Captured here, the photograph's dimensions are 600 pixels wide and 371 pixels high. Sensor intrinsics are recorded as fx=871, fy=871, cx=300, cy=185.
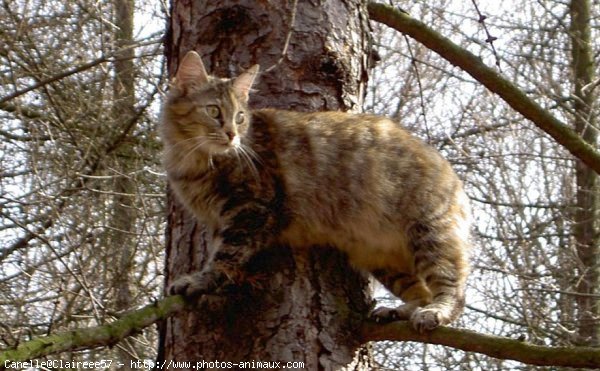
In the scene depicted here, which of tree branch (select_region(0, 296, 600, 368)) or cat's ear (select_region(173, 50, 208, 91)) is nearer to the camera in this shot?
tree branch (select_region(0, 296, 600, 368))

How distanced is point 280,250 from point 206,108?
2.61 ft

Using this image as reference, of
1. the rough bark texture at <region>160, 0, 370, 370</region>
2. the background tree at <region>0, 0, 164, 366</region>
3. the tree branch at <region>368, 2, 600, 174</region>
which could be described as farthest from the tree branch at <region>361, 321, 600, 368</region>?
the background tree at <region>0, 0, 164, 366</region>

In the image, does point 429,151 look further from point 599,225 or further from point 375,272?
point 599,225

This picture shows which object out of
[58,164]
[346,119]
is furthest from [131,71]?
[346,119]

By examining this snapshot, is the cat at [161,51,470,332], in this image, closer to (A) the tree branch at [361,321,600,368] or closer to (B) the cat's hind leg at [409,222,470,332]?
(B) the cat's hind leg at [409,222,470,332]

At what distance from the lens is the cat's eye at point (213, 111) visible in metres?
3.98

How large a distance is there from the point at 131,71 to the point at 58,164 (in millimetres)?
1045

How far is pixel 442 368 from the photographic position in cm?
708

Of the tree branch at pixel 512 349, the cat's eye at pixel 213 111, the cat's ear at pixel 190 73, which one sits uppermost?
the cat's ear at pixel 190 73

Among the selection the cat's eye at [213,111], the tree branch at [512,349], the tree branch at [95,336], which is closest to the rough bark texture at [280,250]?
the cat's eye at [213,111]

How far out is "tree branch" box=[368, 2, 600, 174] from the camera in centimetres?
383

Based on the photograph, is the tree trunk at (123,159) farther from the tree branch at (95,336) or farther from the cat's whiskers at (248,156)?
the tree branch at (95,336)

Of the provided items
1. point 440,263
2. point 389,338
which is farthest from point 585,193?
point 389,338

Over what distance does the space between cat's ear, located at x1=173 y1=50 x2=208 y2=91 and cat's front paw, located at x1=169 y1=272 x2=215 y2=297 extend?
2.96 feet
